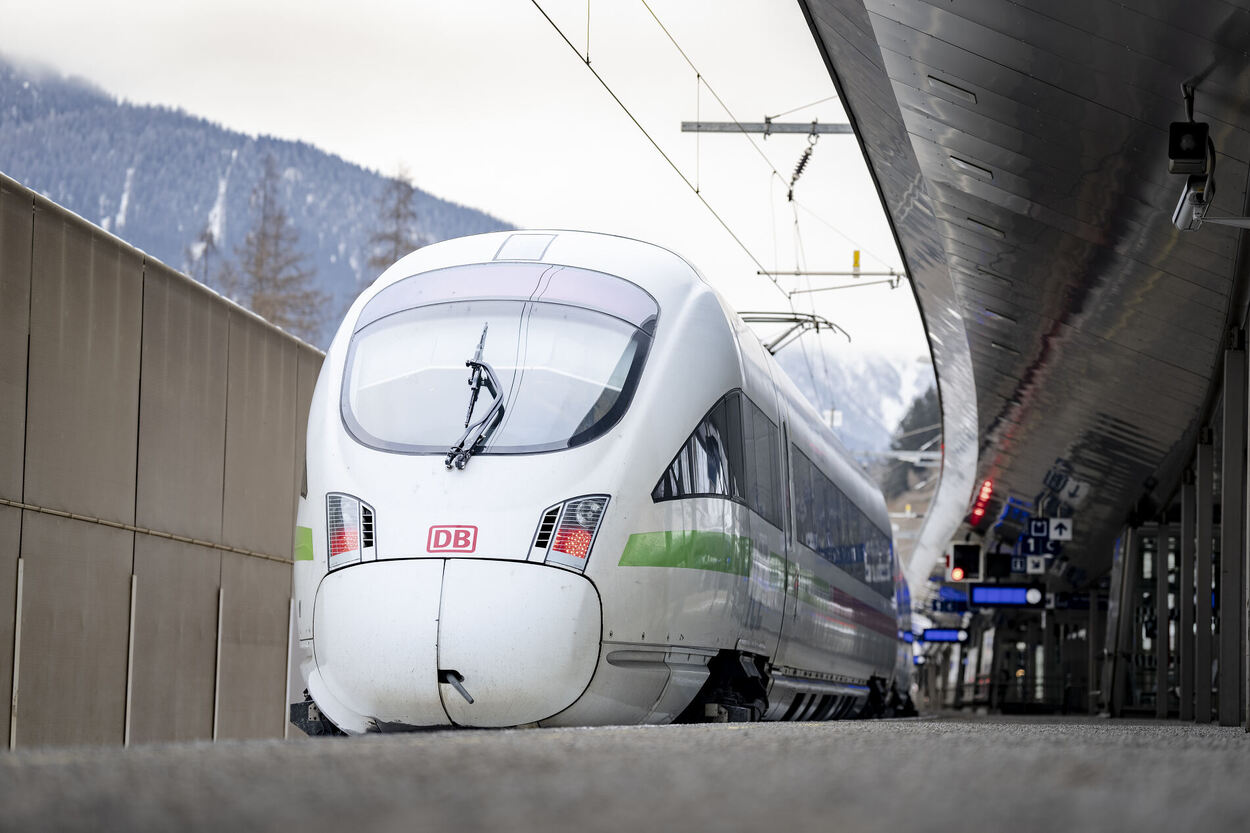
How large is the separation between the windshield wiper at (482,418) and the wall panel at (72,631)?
3.97m

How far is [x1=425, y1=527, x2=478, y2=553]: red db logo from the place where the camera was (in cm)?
749

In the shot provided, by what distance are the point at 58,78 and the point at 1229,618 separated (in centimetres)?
19292

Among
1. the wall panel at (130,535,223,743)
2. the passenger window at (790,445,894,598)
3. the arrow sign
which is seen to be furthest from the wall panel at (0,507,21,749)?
the arrow sign

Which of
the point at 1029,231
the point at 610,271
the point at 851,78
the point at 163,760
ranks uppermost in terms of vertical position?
the point at 851,78

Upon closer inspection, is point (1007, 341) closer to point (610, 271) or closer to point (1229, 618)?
point (1229, 618)

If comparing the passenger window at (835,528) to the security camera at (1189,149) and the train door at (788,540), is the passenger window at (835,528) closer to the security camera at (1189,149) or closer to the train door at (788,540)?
the train door at (788,540)

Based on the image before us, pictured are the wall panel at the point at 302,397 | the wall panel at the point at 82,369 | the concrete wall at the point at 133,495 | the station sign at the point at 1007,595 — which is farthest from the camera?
the station sign at the point at 1007,595

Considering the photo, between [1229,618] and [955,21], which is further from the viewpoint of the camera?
[1229,618]

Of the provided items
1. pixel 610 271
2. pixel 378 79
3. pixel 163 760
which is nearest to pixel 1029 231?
pixel 610 271

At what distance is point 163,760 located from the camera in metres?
3.79

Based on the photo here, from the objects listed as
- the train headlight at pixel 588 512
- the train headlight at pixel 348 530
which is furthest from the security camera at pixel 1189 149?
the train headlight at pixel 348 530

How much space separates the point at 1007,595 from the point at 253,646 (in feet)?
59.6

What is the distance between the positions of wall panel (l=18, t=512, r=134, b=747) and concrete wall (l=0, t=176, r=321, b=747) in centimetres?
2

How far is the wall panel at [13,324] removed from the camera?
10156mm
